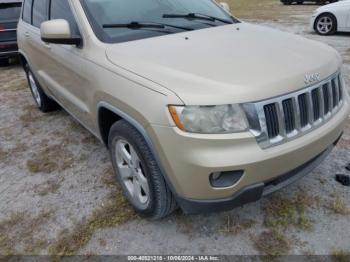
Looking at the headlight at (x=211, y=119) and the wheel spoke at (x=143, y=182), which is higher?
the headlight at (x=211, y=119)

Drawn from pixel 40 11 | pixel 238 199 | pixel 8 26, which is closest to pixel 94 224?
pixel 238 199

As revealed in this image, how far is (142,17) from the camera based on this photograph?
9.55 ft

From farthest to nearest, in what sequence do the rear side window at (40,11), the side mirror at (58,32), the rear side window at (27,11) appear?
the rear side window at (27,11)
the rear side window at (40,11)
the side mirror at (58,32)

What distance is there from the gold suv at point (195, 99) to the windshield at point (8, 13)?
5203 millimetres

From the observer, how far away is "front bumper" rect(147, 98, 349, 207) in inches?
74.9

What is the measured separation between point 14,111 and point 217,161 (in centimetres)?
429

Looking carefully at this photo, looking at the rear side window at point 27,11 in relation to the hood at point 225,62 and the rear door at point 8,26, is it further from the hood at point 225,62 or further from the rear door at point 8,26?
the rear door at point 8,26

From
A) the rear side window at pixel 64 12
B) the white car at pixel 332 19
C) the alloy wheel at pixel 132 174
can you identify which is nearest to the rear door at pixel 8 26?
the rear side window at pixel 64 12

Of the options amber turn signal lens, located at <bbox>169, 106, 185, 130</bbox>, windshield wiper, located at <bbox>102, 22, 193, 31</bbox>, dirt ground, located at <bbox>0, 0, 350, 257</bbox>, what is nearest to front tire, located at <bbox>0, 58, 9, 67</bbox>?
dirt ground, located at <bbox>0, 0, 350, 257</bbox>

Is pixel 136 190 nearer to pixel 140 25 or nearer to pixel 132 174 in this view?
pixel 132 174

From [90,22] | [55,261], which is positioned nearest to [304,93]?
[90,22]

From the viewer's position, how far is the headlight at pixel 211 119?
75.6 inches

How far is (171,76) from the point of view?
2.08m

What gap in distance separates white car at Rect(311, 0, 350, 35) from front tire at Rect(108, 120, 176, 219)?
8.58m
